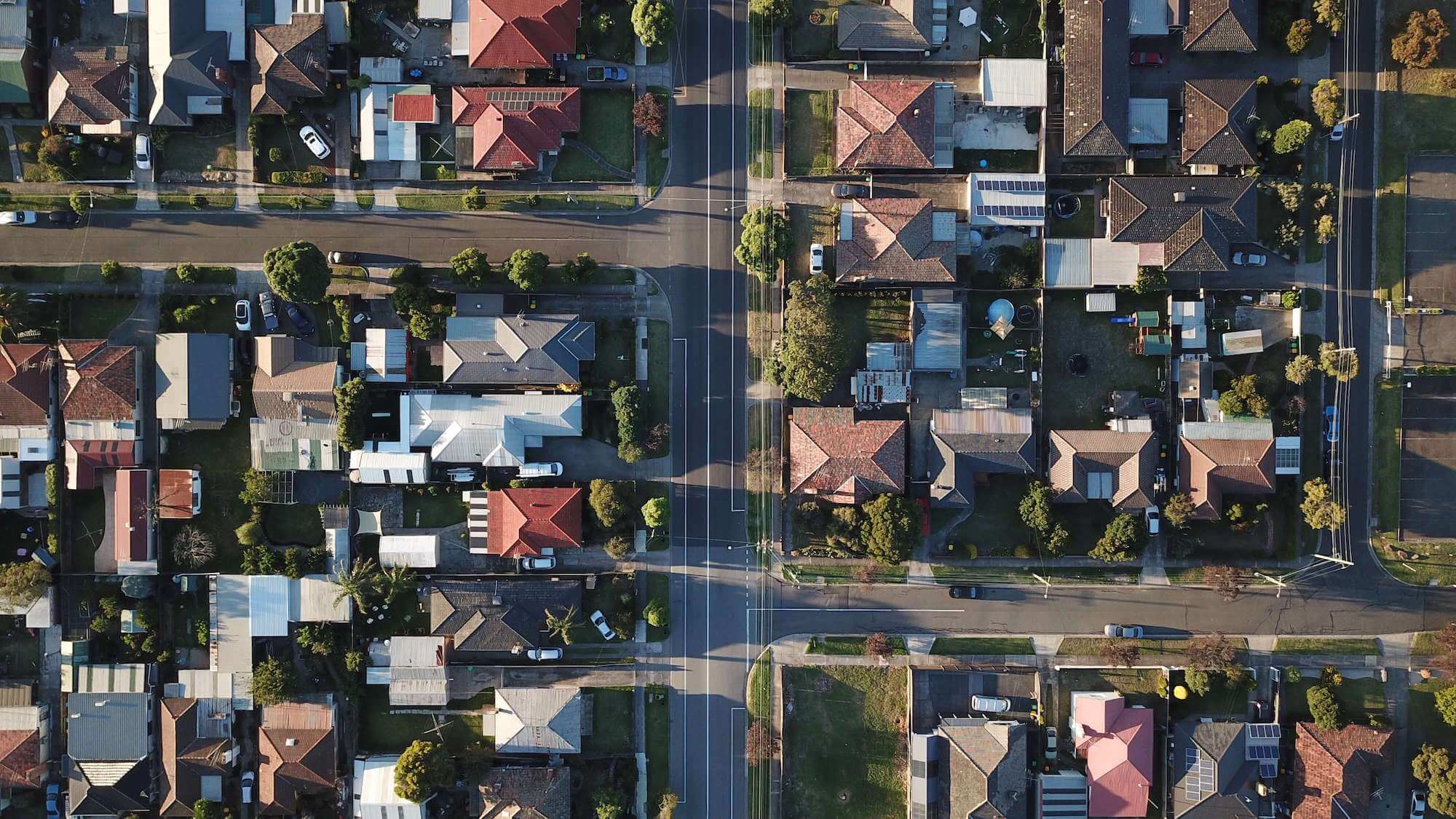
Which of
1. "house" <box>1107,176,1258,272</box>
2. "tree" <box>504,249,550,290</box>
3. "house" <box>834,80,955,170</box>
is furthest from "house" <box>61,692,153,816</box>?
"house" <box>1107,176,1258,272</box>

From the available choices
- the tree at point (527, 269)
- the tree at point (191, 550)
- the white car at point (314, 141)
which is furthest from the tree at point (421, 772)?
the white car at point (314, 141)

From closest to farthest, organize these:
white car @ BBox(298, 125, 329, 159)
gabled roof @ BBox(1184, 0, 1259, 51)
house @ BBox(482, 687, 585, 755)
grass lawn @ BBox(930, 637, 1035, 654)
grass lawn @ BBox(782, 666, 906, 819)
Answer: gabled roof @ BBox(1184, 0, 1259, 51), house @ BBox(482, 687, 585, 755), white car @ BBox(298, 125, 329, 159), grass lawn @ BBox(930, 637, 1035, 654), grass lawn @ BBox(782, 666, 906, 819)

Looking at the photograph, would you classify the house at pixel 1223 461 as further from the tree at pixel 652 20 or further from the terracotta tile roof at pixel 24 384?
the terracotta tile roof at pixel 24 384

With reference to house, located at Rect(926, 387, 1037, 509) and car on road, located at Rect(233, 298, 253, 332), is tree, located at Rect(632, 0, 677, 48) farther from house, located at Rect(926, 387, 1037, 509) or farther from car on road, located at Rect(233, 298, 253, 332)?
car on road, located at Rect(233, 298, 253, 332)

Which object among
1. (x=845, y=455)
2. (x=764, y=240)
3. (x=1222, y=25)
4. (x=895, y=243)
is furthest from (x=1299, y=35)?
(x=845, y=455)

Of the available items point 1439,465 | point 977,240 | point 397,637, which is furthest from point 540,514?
point 1439,465

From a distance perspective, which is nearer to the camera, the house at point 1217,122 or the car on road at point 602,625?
the house at point 1217,122
